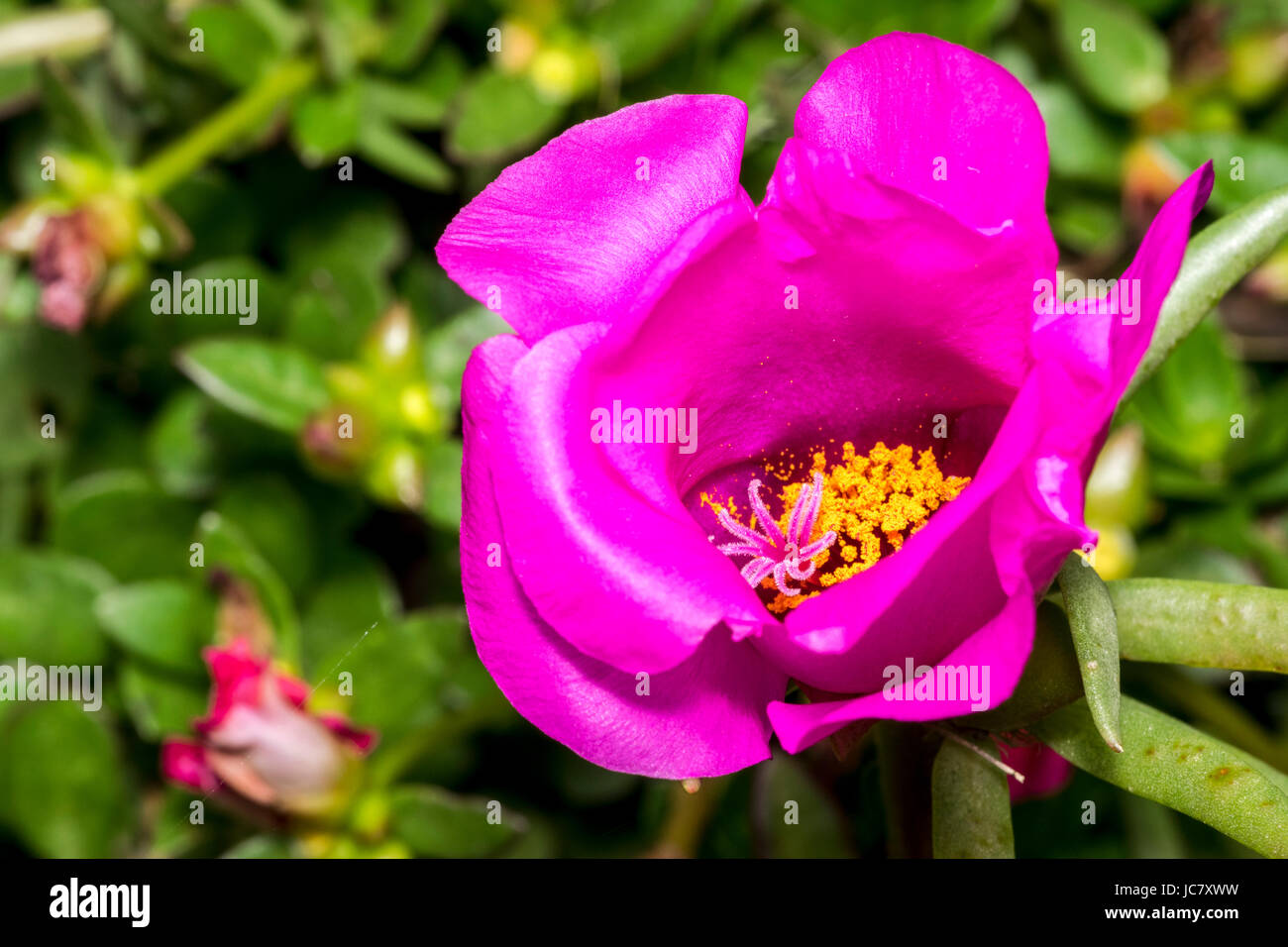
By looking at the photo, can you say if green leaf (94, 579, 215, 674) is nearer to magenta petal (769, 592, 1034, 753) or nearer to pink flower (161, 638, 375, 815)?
pink flower (161, 638, 375, 815)

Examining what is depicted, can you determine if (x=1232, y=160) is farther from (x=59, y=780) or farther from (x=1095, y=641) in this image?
(x=59, y=780)

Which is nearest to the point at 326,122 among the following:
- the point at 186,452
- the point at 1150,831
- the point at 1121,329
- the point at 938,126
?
the point at 186,452

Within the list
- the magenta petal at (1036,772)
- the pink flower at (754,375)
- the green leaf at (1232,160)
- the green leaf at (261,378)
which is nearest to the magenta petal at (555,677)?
the pink flower at (754,375)

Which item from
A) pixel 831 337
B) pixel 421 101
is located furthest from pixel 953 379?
pixel 421 101

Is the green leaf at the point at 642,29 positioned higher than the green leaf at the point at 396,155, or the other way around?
the green leaf at the point at 642,29

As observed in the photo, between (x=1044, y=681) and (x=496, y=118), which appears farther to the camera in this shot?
(x=496, y=118)

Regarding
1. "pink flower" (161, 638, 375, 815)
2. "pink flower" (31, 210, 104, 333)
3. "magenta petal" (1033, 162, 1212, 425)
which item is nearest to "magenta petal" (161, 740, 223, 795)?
"pink flower" (161, 638, 375, 815)

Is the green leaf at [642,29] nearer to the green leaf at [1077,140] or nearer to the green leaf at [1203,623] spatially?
the green leaf at [1077,140]
